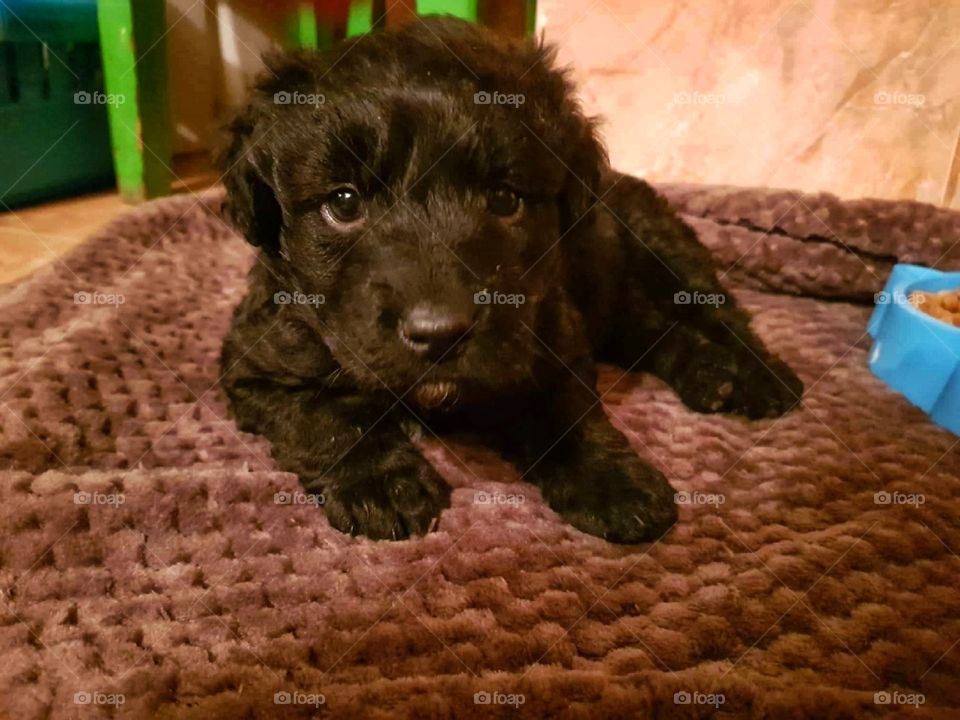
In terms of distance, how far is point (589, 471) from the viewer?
52.6 inches

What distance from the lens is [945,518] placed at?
1325 mm

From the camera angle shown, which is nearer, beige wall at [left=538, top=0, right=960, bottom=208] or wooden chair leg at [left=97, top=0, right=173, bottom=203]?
beige wall at [left=538, top=0, right=960, bottom=208]

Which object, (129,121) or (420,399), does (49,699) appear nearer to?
(420,399)

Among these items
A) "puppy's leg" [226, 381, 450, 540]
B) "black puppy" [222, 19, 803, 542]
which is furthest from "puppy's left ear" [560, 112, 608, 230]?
"puppy's leg" [226, 381, 450, 540]

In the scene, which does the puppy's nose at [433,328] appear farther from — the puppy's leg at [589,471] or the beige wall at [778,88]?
the beige wall at [778,88]

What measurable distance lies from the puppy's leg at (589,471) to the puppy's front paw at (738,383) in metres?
0.31
